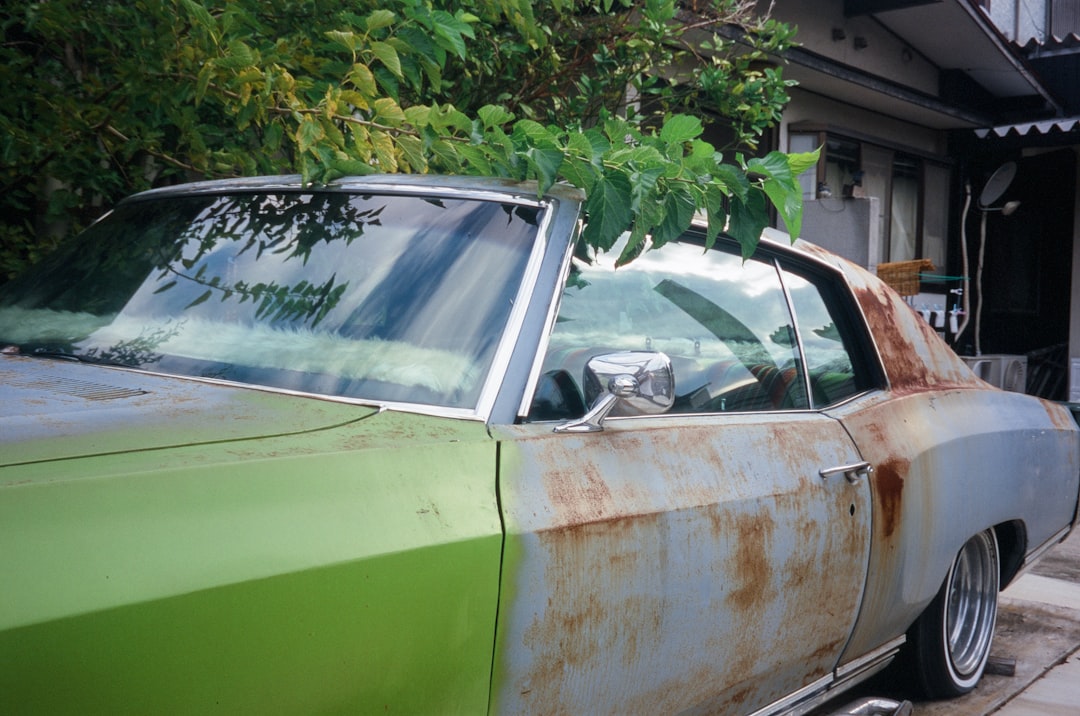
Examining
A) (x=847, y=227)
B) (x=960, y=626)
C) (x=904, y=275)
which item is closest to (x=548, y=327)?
(x=960, y=626)

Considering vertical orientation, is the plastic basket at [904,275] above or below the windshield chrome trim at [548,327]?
above

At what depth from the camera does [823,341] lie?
10.4 ft

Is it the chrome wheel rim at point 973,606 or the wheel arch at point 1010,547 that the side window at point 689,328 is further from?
the wheel arch at point 1010,547

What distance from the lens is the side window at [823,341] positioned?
3076 millimetres

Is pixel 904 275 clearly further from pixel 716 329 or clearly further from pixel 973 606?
pixel 716 329

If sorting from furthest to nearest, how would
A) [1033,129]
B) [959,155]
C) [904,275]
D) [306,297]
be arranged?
[959,155], [1033,129], [904,275], [306,297]

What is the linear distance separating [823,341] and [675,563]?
1.23 m

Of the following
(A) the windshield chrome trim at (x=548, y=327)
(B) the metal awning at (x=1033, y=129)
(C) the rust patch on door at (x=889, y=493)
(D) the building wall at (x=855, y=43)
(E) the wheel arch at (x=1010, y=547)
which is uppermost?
(D) the building wall at (x=855, y=43)

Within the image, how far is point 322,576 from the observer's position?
5.14ft

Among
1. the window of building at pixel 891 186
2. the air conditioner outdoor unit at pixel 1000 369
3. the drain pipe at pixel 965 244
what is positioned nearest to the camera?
the window of building at pixel 891 186

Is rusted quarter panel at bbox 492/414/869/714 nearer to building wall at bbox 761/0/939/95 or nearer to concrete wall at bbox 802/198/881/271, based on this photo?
concrete wall at bbox 802/198/881/271

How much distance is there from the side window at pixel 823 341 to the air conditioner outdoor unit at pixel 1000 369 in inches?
331

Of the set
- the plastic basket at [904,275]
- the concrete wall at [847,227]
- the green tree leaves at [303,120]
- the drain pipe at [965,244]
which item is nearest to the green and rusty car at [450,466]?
the green tree leaves at [303,120]

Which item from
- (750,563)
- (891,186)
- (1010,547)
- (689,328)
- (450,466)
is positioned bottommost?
(1010,547)
